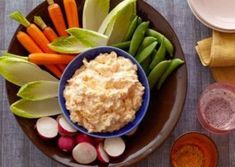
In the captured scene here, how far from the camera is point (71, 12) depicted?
3.56 ft

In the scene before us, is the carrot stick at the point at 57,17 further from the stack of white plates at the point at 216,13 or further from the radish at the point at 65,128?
the stack of white plates at the point at 216,13

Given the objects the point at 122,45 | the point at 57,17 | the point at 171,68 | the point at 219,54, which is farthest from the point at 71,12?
the point at 219,54

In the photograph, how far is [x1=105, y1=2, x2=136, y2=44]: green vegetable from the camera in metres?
1.07

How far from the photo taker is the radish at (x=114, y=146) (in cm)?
107

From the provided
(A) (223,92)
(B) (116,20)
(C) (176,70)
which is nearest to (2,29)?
(B) (116,20)

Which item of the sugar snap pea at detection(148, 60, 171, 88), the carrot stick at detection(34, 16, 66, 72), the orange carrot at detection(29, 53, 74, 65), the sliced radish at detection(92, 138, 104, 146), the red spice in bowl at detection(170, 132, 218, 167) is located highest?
the carrot stick at detection(34, 16, 66, 72)

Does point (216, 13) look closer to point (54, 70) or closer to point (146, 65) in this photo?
point (146, 65)

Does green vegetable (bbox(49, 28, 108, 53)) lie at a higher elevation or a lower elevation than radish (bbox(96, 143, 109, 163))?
higher

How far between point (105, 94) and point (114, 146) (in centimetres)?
13

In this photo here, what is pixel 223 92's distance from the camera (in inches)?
45.7

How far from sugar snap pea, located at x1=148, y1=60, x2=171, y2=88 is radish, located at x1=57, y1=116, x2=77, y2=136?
0.66 feet

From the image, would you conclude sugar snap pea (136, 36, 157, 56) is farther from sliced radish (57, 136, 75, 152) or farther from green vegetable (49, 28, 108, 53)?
sliced radish (57, 136, 75, 152)

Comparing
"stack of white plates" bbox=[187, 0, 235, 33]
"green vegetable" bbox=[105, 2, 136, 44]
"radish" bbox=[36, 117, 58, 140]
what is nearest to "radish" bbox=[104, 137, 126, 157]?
"radish" bbox=[36, 117, 58, 140]

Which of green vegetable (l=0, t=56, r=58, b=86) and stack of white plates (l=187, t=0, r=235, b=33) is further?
stack of white plates (l=187, t=0, r=235, b=33)
